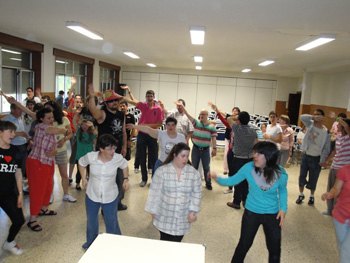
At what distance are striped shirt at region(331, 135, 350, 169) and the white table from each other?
307 centimetres

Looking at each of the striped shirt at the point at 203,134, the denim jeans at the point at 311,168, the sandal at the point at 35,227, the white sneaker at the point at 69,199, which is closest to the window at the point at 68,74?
the white sneaker at the point at 69,199

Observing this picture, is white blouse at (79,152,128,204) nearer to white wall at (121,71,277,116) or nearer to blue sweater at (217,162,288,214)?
blue sweater at (217,162,288,214)

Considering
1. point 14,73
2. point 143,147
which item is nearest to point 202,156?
point 143,147

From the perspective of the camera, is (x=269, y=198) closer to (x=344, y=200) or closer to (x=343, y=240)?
(x=344, y=200)

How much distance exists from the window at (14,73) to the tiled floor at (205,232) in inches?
167

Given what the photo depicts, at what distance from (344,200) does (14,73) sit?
837cm

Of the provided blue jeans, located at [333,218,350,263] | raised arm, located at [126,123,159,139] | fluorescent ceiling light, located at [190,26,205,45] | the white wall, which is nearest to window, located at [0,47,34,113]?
fluorescent ceiling light, located at [190,26,205,45]

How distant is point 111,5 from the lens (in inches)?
157

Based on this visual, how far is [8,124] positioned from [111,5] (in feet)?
7.45

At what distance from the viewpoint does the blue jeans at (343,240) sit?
2.33 m

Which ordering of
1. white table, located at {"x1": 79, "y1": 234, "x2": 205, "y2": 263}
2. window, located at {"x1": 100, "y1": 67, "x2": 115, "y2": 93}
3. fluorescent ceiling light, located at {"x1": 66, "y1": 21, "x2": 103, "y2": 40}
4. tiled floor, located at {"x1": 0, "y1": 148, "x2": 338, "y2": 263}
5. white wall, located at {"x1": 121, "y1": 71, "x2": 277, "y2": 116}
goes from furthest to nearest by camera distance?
white wall, located at {"x1": 121, "y1": 71, "x2": 277, "y2": 116}
window, located at {"x1": 100, "y1": 67, "x2": 115, "y2": 93}
fluorescent ceiling light, located at {"x1": 66, "y1": 21, "x2": 103, "y2": 40}
tiled floor, located at {"x1": 0, "y1": 148, "x2": 338, "y2": 263}
white table, located at {"x1": 79, "y1": 234, "x2": 205, "y2": 263}

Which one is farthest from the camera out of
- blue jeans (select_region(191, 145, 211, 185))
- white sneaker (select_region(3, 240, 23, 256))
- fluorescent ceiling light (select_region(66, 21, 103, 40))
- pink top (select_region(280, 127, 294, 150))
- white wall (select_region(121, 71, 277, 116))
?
white wall (select_region(121, 71, 277, 116))

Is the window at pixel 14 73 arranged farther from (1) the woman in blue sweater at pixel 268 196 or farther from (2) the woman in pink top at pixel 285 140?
(1) the woman in blue sweater at pixel 268 196

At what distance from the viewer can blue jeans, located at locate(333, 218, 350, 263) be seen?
2.33m
